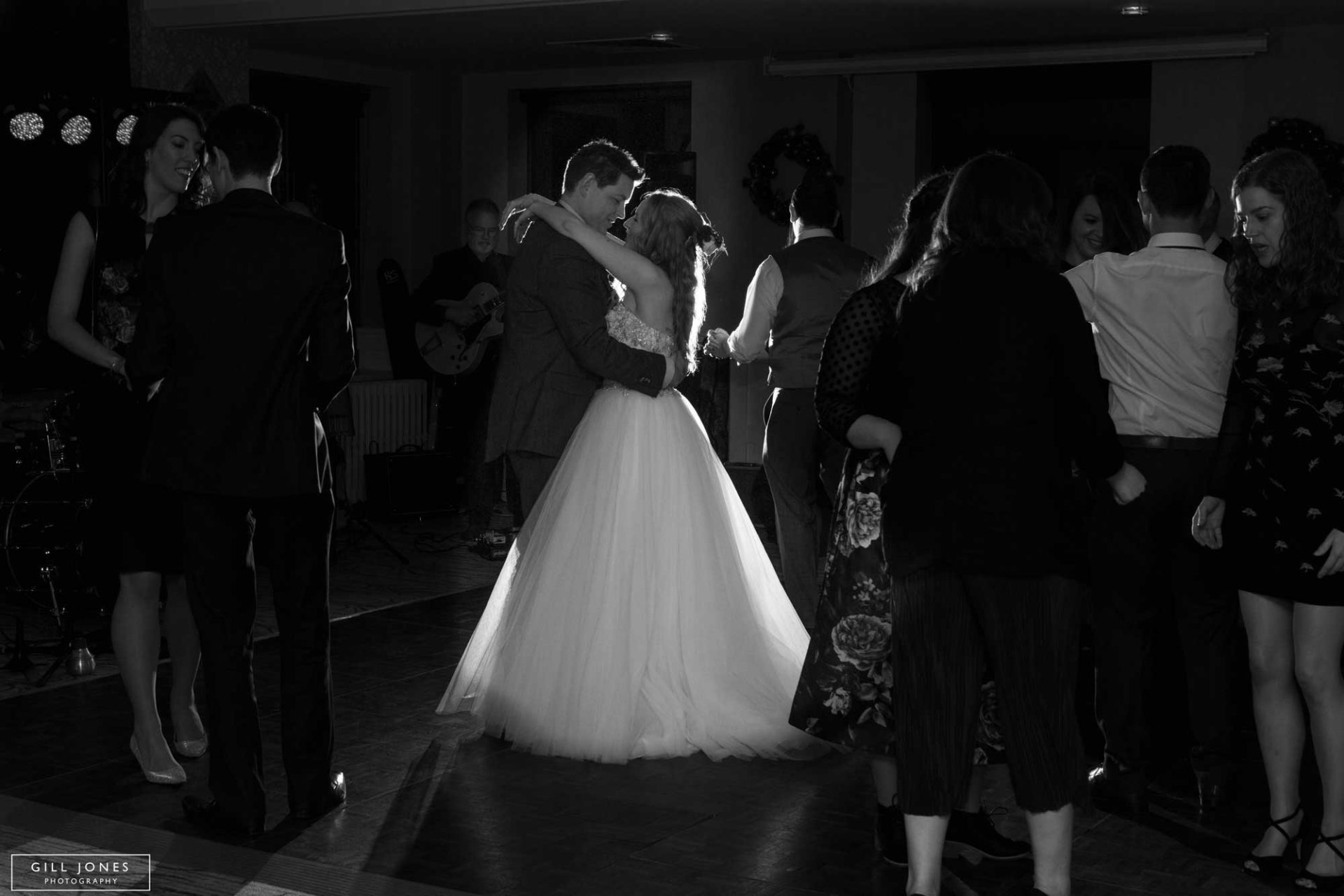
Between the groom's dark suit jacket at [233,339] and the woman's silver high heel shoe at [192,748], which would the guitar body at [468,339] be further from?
the groom's dark suit jacket at [233,339]

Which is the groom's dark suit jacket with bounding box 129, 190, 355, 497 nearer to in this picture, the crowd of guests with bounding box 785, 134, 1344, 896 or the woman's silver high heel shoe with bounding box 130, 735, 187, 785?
the woman's silver high heel shoe with bounding box 130, 735, 187, 785

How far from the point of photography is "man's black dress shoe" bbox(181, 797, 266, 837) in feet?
12.5

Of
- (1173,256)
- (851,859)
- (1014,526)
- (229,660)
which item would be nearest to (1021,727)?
(1014,526)

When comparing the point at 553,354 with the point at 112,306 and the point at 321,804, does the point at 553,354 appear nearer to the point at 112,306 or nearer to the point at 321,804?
the point at 112,306

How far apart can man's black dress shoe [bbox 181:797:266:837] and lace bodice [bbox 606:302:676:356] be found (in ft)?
5.47

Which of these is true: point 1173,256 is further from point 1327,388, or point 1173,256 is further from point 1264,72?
point 1264,72

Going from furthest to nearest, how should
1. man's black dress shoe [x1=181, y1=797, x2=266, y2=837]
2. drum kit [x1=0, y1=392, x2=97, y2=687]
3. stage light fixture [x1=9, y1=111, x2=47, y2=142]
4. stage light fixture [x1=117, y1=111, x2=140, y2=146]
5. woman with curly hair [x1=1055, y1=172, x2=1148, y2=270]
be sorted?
stage light fixture [x1=117, y1=111, x2=140, y2=146]
stage light fixture [x1=9, y1=111, x2=47, y2=142]
drum kit [x1=0, y1=392, x2=97, y2=687]
woman with curly hair [x1=1055, y1=172, x2=1148, y2=270]
man's black dress shoe [x1=181, y1=797, x2=266, y2=837]

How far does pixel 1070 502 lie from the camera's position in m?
2.99

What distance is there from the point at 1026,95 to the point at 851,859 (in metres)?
7.24

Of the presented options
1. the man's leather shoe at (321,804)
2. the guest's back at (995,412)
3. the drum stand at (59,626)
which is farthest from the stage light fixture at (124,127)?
the guest's back at (995,412)

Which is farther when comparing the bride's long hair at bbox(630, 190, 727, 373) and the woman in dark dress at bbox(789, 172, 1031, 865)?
the bride's long hair at bbox(630, 190, 727, 373)

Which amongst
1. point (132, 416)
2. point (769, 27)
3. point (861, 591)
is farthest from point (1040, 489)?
point (769, 27)

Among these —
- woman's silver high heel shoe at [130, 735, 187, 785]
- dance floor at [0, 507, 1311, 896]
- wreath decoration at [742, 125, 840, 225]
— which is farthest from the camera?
wreath decoration at [742, 125, 840, 225]

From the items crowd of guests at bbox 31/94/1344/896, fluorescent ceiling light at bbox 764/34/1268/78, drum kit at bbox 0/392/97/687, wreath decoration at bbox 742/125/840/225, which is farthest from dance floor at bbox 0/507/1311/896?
wreath decoration at bbox 742/125/840/225
